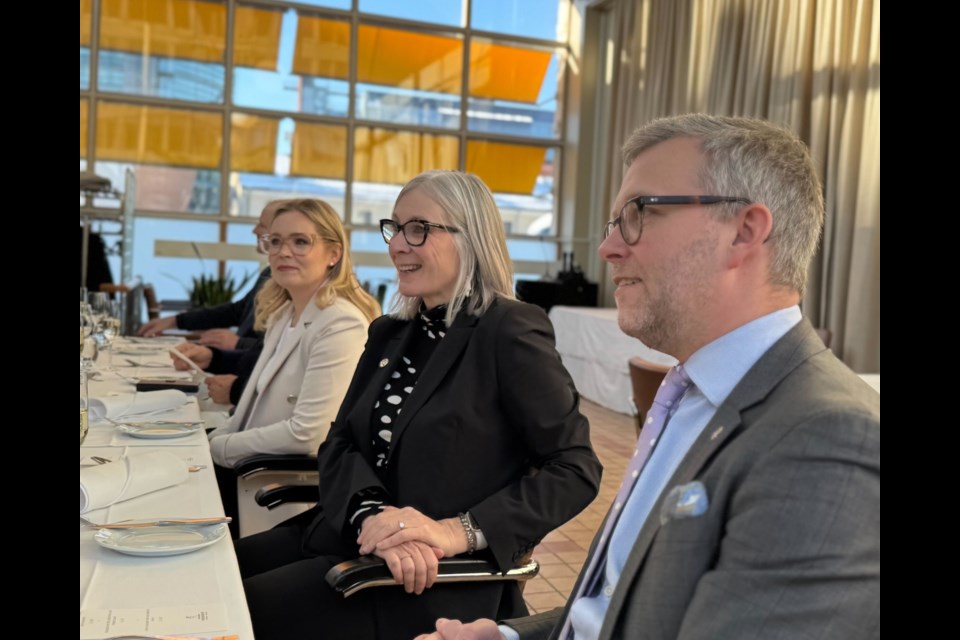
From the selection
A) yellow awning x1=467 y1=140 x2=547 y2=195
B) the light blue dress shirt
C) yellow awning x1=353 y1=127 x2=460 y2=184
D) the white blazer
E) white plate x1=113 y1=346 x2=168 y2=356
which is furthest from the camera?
yellow awning x1=467 y1=140 x2=547 y2=195

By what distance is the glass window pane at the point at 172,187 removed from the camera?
398 inches

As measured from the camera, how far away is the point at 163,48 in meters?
10.1

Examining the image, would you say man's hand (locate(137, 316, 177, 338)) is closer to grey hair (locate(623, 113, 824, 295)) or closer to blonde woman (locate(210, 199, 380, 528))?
blonde woman (locate(210, 199, 380, 528))

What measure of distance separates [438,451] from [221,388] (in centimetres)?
168

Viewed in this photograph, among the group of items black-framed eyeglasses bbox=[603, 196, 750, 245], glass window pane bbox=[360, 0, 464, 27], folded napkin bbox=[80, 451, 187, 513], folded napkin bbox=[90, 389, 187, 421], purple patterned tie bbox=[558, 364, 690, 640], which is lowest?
folded napkin bbox=[90, 389, 187, 421]

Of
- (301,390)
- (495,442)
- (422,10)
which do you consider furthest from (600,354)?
(495,442)

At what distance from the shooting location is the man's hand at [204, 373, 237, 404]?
10.6ft

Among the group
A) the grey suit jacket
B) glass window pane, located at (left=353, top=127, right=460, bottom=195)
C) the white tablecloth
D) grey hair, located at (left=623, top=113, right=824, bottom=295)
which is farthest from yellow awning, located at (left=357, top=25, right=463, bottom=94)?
the grey suit jacket

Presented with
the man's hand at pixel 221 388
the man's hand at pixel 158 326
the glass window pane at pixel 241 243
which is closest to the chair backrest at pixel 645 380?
the man's hand at pixel 221 388

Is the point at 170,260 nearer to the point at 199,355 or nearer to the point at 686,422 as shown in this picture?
the point at 199,355

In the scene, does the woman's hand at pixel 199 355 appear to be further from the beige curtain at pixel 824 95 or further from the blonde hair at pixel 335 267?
the beige curtain at pixel 824 95

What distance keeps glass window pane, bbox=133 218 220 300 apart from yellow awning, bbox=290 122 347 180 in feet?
4.18

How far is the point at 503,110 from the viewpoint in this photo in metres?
11.3
